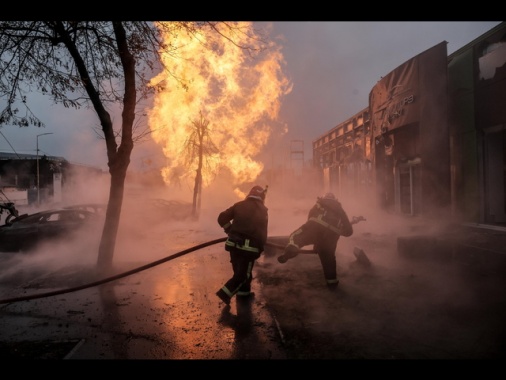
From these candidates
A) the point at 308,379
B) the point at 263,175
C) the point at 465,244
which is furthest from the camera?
the point at 263,175

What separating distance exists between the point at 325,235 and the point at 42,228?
27.8ft

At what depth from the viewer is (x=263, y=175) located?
4016 centimetres

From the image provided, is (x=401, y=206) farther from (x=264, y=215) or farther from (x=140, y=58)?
(x=140, y=58)

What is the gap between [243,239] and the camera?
5094 mm

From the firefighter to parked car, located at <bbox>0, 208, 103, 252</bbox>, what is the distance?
7.40m

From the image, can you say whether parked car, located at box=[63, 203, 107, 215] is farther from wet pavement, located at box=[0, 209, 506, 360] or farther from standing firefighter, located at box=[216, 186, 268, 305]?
standing firefighter, located at box=[216, 186, 268, 305]

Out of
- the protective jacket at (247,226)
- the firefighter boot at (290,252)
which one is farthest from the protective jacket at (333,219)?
the protective jacket at (247,226)

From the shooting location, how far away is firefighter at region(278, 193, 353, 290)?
5.71 meters

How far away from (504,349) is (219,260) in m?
6.13

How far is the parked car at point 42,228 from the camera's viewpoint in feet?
30.5

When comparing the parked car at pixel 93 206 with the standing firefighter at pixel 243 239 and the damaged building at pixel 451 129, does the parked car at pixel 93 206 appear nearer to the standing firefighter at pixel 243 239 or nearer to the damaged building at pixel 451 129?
the standing firefighter at pixel 243 239

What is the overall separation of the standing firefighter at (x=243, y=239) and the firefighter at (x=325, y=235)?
2.57 ft

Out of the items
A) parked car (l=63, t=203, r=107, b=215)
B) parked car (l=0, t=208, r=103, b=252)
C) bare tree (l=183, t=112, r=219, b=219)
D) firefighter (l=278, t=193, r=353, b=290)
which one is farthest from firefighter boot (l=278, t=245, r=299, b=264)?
bare tree (l=183, t=112, r=219, b=219)
